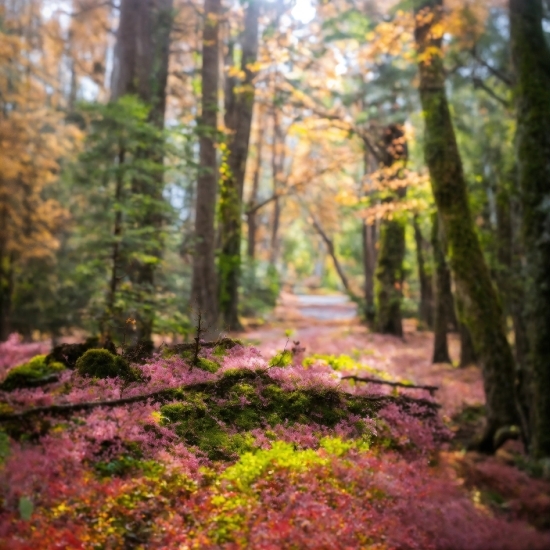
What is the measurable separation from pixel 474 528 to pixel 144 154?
8152 millimetres

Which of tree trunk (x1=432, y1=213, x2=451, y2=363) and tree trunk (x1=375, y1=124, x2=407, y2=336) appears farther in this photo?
tree trunk (x1=375, y1=124, x2=407, y2=336)

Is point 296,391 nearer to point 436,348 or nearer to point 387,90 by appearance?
point 436,348

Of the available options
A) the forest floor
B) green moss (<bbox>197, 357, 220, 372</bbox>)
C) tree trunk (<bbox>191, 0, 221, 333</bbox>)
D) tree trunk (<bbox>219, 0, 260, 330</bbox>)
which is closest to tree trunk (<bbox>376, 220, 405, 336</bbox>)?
tree trunk (<bbox>219, 0, 260, 330</bbox>)

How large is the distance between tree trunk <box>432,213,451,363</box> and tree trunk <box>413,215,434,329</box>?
168 inches

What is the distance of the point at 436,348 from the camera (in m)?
14.2

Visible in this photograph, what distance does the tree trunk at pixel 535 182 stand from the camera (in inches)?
223

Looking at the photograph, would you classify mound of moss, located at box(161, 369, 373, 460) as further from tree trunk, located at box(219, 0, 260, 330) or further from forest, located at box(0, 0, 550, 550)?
tree trunk, located at box(219, 0, 260, 330)

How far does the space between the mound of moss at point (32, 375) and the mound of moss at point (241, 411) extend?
0.99 meters

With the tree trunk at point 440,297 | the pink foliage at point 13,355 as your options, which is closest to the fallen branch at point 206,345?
the pink foliage at point 13,355

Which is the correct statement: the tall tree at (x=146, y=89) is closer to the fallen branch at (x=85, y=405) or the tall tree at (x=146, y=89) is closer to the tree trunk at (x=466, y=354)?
the fallen branch at (x=85, y=405)

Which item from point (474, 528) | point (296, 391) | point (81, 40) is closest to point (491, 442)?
point (474, 528)

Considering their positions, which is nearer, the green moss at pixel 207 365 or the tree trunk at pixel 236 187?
the green moss at pixel 207 365

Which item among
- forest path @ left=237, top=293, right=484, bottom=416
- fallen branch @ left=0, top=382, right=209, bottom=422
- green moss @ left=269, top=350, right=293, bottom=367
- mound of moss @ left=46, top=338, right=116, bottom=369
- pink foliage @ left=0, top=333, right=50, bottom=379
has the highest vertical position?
green moss @ left=269, top=350, right=293, bottom=367

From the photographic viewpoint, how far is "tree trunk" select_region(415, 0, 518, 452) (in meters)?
7.37
